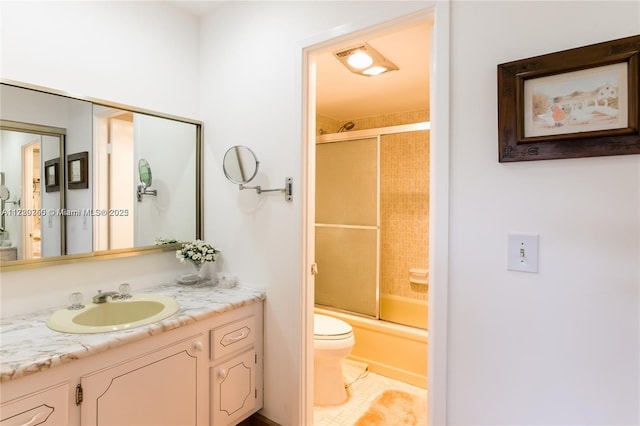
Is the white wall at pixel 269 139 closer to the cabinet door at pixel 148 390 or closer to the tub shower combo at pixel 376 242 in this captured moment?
the cabinet door at pixel 148 390

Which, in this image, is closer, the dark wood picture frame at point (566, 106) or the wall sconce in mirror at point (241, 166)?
the dark wood picture frame at point (566, 106)

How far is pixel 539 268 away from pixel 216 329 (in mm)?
1380

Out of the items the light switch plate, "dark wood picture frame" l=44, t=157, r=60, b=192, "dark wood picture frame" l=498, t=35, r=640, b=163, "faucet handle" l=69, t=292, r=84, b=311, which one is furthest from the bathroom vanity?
"dark wood picture frame" l=498, t=35, r=640, b=163

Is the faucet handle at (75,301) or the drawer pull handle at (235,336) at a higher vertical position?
the faucet handle at (75,301)

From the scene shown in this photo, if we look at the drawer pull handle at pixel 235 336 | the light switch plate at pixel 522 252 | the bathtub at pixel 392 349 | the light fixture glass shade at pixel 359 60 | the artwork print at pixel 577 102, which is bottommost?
the bathtub at pixel 392 349

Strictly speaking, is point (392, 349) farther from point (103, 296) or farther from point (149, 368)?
point (103, 296)

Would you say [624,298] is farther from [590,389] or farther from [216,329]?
[216,329]

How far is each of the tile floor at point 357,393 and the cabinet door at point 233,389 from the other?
0.48 meters

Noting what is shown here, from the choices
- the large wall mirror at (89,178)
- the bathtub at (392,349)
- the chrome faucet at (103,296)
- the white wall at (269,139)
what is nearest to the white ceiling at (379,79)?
the white wall at (269,139)

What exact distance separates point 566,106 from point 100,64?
2.05 meters

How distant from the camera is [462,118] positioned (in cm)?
127

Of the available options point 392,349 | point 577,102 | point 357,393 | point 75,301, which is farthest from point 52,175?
point 392,349

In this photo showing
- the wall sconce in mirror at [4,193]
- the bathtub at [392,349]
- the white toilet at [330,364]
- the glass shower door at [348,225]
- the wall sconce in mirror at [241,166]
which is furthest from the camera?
the glass shower door at [348,225]

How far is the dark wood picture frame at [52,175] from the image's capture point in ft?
5.02
